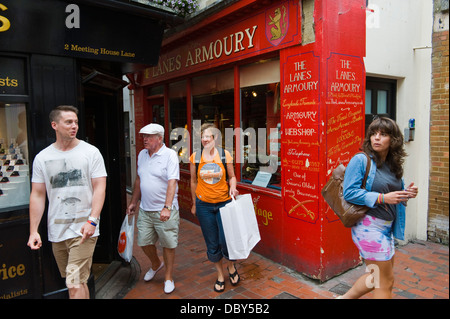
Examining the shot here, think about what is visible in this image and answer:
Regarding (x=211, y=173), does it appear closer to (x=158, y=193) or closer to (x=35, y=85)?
(x=158, y=193)

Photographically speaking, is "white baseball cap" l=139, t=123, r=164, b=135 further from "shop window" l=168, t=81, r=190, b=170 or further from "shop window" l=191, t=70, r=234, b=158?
"shop window" l=168, t=81, r=190, b=170

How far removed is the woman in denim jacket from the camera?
2.67 meters

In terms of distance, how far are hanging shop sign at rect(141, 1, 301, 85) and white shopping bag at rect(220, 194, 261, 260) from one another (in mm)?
2085

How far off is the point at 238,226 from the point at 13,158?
2439 mm

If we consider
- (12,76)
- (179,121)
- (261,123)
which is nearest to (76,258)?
(12,76)

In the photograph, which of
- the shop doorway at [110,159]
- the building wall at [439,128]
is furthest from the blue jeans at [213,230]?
the building wall at [439,128]

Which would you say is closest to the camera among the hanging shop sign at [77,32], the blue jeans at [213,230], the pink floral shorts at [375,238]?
the pink floral shorts at [375,238]

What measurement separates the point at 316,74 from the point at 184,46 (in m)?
3.42

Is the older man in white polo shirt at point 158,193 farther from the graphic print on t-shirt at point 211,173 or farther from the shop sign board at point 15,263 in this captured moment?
the shop sign board at point 15,263

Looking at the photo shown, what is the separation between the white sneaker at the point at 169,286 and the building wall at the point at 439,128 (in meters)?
3.95

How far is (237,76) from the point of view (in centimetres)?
520

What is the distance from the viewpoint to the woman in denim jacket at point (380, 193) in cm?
267

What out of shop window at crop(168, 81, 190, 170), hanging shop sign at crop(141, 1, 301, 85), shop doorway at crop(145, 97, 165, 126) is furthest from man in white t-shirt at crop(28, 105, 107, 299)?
shop doorway at crop(145, 97, 165, 126)

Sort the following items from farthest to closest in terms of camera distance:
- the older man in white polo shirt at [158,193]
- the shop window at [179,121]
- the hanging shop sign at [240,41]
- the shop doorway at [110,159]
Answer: the shop window at [179,121], the shop doorway at [110,159], the hanging shop sign at [240,41], the older man in white polo shirt at [158,193]
